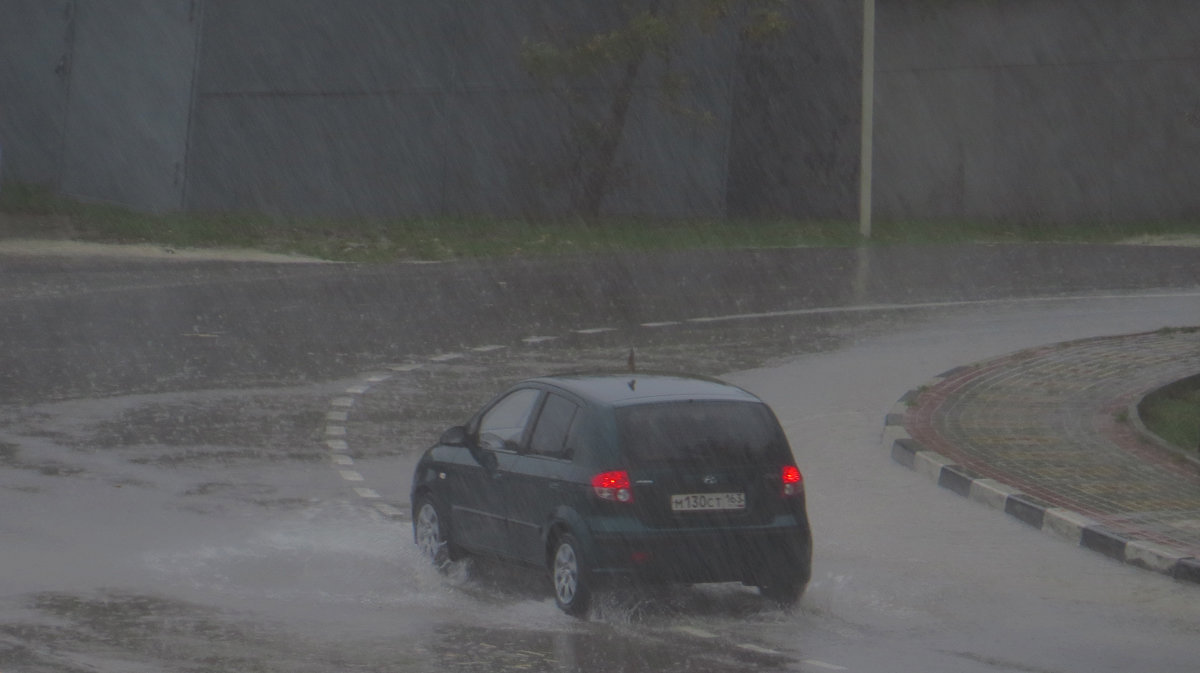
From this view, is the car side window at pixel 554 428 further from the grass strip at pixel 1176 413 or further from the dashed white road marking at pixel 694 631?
the grass strip at pixel 1176 413

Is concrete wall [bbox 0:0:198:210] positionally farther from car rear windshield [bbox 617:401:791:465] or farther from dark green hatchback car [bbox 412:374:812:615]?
car rear windshield [bbox 617:401:791:465]

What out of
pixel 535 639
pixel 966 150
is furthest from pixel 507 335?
pixel 966 150

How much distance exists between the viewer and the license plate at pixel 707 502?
32.7ft

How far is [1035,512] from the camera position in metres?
12.7

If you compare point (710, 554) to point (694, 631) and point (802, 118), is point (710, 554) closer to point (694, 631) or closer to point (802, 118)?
point (694, 631)

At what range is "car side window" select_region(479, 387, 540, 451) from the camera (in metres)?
11.0

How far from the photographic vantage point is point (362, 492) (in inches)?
540

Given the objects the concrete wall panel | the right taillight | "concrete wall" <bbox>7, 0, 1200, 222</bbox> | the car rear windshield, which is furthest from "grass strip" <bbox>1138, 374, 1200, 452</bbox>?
the concrete wall panel

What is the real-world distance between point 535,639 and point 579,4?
108 ft

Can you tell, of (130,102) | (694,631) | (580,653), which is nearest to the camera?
(580,653)

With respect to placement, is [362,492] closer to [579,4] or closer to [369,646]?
[369,646]

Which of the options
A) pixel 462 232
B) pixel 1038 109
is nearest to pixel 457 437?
pixel 462 232

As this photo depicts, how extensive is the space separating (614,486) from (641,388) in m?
0.88

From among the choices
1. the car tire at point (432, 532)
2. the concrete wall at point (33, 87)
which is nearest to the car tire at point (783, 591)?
the car tire at point (432, 532)
